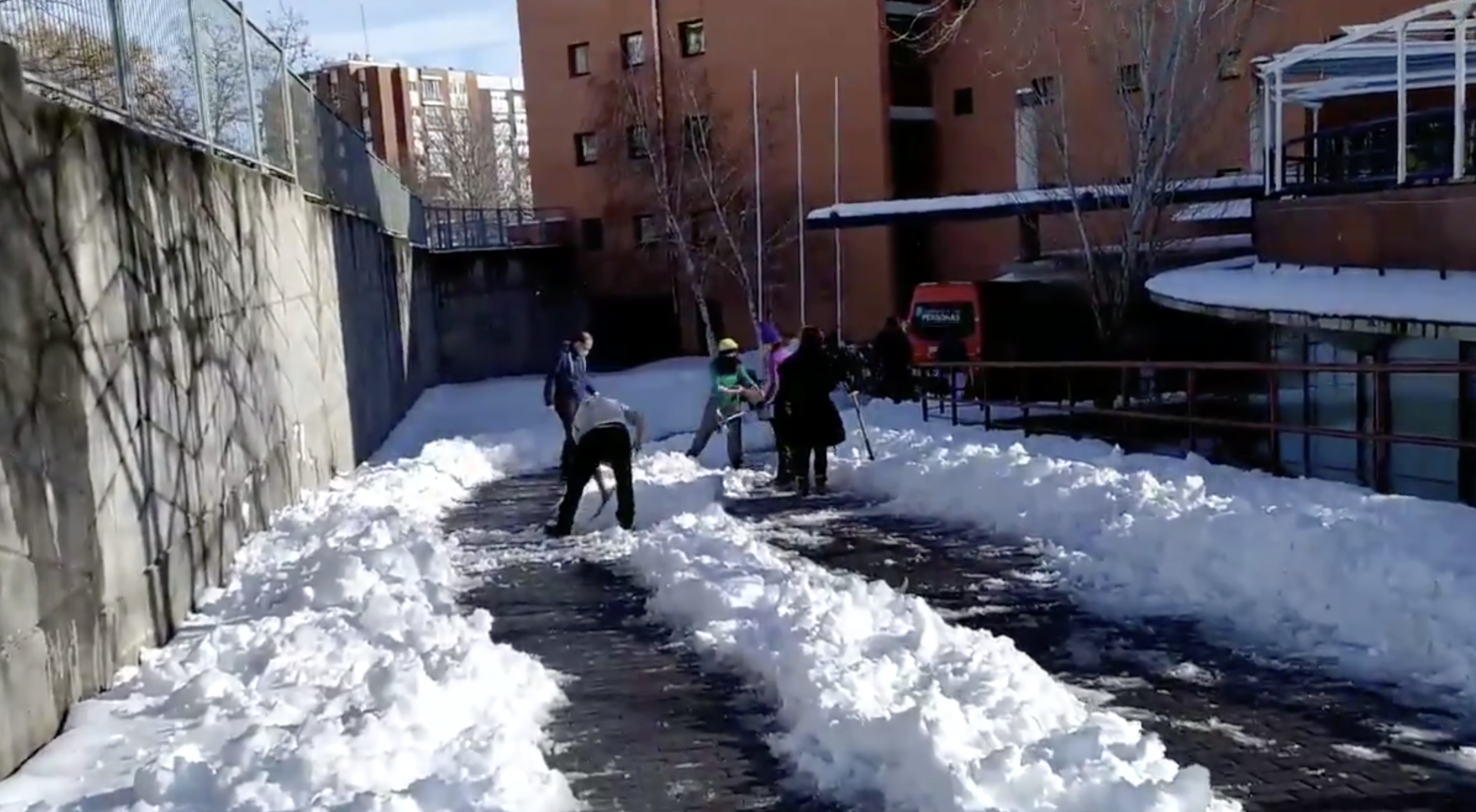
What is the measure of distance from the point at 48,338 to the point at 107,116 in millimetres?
2160

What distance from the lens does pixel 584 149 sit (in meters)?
40.7

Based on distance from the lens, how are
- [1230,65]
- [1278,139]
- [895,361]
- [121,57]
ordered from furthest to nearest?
[1230,65]
[895,361]
[1278,139]
[121,57]

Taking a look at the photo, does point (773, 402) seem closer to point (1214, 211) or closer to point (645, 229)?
point (1214, 211)

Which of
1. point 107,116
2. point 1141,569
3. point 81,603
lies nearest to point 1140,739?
point 1141,569

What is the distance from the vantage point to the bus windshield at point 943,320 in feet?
81.7

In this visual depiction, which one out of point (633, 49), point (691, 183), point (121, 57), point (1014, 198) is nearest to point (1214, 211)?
point (1014, 198)

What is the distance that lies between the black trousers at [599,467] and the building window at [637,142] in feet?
88.5

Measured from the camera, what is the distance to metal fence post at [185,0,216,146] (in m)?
9.59

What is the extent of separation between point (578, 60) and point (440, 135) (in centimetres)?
5447

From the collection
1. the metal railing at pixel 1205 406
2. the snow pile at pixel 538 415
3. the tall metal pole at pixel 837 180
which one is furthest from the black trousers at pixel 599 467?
the tall metal pole at pixel 837 180

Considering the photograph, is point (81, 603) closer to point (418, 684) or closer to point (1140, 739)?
point (418, 684)

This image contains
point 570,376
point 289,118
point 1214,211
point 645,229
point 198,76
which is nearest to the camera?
point 198,76

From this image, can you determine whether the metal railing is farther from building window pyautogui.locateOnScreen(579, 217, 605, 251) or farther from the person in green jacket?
building window pyautogui.locateOnScreen(579, 217, 605, 251)

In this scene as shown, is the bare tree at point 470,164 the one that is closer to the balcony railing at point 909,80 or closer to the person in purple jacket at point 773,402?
the balcony railing at point 909,80
